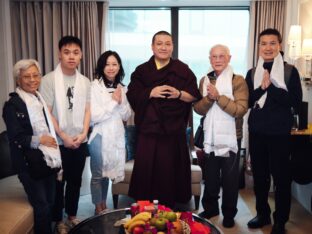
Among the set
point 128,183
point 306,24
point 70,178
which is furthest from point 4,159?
point 306,24

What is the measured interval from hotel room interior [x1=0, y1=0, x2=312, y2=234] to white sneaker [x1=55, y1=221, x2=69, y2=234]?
0.35m

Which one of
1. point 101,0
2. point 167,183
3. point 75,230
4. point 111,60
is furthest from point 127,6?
point 75,230

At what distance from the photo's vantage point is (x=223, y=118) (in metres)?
2.36

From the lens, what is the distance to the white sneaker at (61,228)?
237cm

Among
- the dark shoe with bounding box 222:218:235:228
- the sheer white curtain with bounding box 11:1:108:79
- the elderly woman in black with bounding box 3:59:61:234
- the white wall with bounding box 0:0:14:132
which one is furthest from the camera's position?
the sheer white curtain with bounding box 11:1:108:79

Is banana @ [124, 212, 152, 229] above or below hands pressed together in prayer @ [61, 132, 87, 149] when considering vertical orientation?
below

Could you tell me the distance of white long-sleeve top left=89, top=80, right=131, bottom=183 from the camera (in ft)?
7.64

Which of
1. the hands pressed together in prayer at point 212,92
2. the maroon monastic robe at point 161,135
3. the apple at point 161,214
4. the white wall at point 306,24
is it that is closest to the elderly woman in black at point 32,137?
the maroon monastic robe at point 161,135

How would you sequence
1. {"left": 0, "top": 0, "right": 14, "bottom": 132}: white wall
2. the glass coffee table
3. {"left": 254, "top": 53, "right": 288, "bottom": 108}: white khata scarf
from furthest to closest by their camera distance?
{"left": 0, "top": 0, "right": 14, "bottom": 132}: white wall
{"left": 254, "top": 53, "right": 288, "bottom": 108}: white khata scarf
the glass coffee table

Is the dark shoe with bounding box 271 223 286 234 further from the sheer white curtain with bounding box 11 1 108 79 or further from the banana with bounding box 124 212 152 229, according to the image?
the sheer white curtain with bounding box 11 1 108 79

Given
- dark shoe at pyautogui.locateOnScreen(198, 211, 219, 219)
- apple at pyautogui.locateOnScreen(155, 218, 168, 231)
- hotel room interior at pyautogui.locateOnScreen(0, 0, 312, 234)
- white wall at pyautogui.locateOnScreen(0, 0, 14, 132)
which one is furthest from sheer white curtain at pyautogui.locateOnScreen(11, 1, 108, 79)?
apple at pyautogui.locateOnScreen(155, 218, 168, 231)

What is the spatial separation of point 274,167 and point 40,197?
1507mm

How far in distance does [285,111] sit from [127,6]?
2499 mm

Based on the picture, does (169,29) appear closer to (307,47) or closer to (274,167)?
(307,47)
